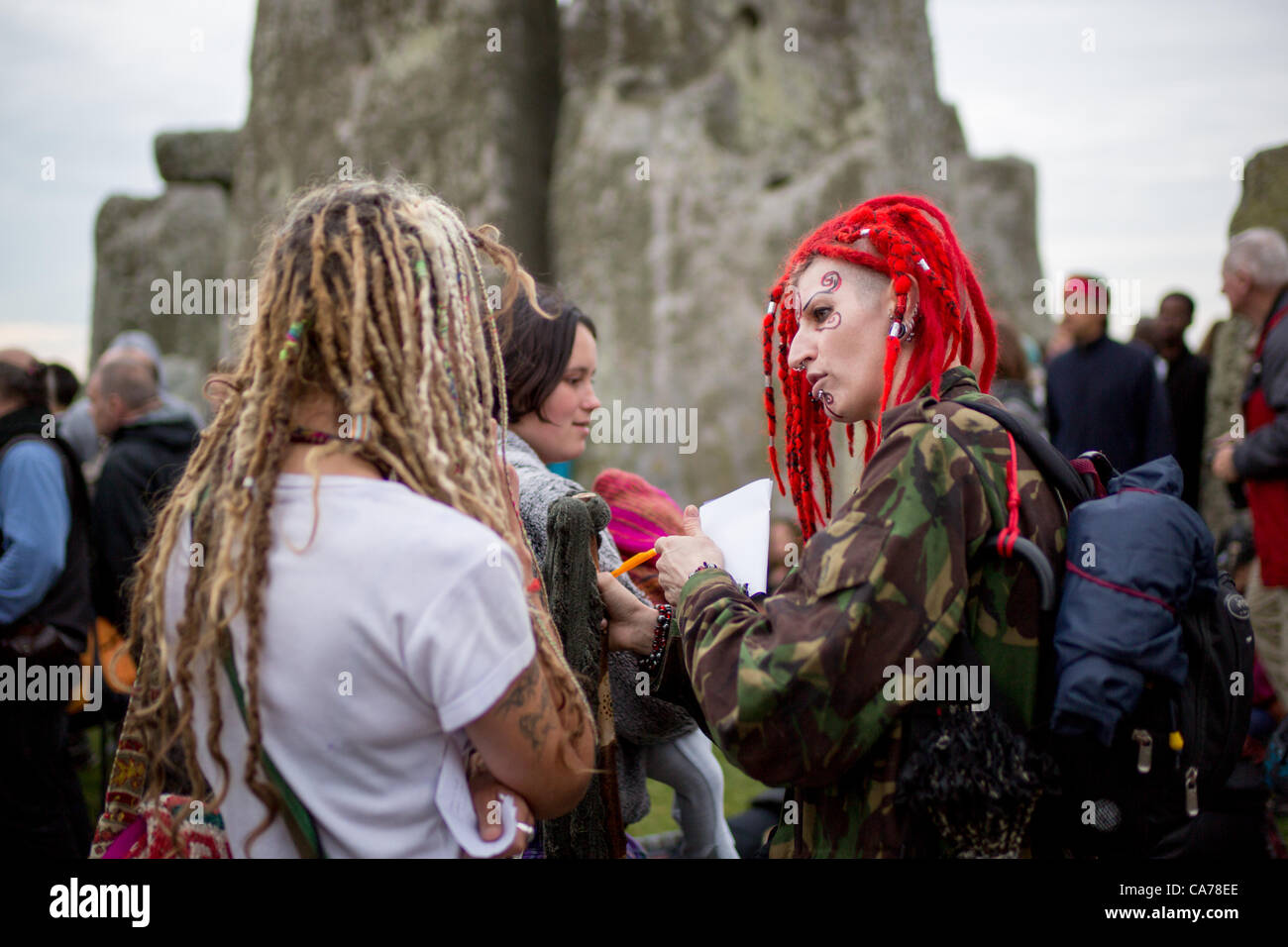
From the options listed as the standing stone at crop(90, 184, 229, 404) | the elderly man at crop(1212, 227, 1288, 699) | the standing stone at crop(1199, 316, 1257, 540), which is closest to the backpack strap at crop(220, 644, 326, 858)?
the elderly man at crop(1212, 227, 1288, 699)

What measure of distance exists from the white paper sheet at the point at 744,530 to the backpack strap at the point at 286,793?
2.74 ft

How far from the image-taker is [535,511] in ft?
7.32

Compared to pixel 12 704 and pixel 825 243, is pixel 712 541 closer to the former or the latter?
pixel 825 243

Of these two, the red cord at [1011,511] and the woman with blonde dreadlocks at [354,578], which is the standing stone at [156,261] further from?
the red cord at [1011,511]

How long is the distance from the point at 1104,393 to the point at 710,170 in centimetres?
369

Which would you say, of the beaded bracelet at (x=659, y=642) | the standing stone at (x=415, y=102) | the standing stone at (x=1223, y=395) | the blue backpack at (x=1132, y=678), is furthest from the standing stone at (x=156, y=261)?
the blue backpack at (x=1132, y=678)

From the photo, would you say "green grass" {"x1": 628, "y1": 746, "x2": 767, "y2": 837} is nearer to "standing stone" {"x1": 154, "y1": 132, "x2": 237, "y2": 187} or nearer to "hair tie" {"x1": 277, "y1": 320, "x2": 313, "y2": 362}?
"hair tie" {"x1": 277, "y1": 320, "x2": 313, "y2": 362}

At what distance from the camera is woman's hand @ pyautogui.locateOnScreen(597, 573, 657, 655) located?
207cm

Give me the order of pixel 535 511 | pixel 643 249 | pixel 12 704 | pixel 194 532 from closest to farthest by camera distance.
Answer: pixel 194 532
pixel 535 511
pixel 12 704
pixel 643 249

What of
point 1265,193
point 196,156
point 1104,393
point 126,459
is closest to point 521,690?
point 126,459

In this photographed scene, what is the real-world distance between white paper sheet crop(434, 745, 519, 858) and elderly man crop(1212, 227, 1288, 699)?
11.9ft
